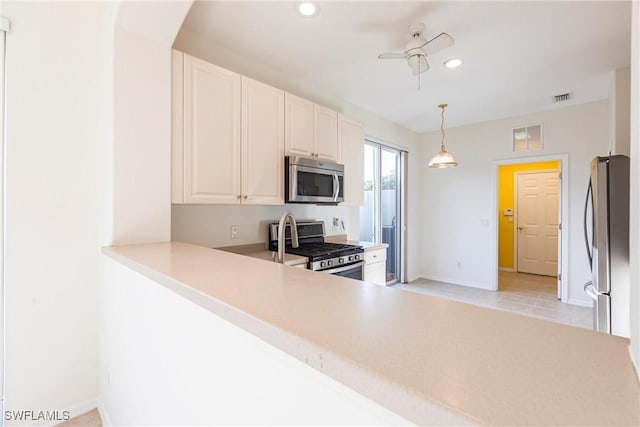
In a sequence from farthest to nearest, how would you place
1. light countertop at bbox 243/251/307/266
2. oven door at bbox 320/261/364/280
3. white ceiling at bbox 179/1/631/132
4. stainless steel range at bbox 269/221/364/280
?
oven door at bbox 320/261/364/280 < stainless steel range at bbox 269/221/364/280 < light countertop at bbox 243/251/307/266 < white ceiling at bbox 179/1/631/132

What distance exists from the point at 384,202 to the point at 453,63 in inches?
95.0

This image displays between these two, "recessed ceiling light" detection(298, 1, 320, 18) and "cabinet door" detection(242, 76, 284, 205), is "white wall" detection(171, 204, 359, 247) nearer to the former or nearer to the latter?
"cabinet door" detection(242, 76, 284, 205)

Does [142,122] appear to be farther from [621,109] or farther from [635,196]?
[621,109]

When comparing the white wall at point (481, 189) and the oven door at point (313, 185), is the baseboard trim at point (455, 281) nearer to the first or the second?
the white wall at point (481, 189)

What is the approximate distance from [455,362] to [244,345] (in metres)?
0.50

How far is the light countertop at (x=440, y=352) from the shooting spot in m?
0.38

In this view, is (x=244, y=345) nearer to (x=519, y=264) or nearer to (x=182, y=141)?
(x=182, y=141)

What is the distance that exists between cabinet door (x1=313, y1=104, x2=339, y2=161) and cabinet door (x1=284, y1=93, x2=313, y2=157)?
2.9 inches

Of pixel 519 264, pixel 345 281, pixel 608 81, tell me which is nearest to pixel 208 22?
pixel 345 281

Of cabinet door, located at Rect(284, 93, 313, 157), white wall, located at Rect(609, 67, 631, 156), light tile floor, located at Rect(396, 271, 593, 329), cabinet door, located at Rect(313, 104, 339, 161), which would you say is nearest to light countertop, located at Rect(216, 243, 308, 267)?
cabinet door, located at Rect(284, 93, 313, 157)

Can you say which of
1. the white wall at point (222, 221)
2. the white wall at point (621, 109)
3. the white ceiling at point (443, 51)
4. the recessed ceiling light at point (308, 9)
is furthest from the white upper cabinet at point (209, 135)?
the white wall at point (621, 109)

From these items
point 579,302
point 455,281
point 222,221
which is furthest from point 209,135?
point 579,302

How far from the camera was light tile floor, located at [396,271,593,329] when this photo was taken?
12.0 feet

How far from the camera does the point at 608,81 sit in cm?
329
